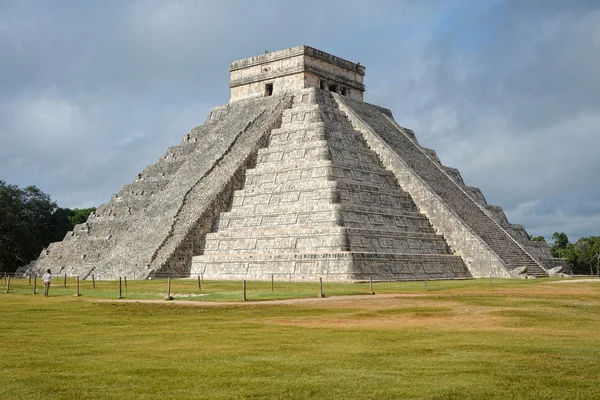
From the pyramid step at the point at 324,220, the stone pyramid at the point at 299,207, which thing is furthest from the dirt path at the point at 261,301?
the pyramid step at the point at 324,220

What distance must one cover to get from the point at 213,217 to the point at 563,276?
59.8 ft

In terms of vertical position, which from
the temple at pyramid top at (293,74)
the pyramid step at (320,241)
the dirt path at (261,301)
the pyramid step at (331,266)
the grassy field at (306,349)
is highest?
the temple at pyramid top at (293,74)

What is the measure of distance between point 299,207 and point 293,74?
1418 cm

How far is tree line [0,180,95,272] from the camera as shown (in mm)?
51156

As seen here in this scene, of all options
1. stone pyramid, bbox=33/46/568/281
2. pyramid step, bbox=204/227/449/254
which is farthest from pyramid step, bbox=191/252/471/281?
pyramid step, bbox=204/227/449/254

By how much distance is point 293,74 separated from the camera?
1794 inches

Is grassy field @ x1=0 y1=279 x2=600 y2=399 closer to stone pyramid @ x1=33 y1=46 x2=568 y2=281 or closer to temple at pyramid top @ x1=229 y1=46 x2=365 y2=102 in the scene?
stone pyramid @ x1=33 y1=46 x2=568 y2=281

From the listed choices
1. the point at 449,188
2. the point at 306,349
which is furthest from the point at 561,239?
the point at 306,349

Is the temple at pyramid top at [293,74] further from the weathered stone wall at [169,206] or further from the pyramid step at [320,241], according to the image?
the pyramid step at [320,241]

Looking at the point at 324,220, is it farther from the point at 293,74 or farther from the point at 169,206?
the point at 293,74

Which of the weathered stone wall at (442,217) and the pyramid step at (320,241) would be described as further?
the weathered stone wall at (442,217)

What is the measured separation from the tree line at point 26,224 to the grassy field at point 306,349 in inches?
1289

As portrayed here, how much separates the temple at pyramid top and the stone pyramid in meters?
0.09

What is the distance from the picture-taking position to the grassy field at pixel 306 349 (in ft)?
27.7
